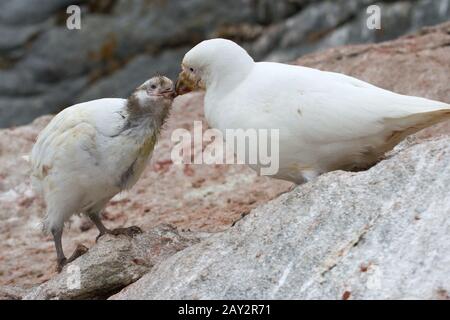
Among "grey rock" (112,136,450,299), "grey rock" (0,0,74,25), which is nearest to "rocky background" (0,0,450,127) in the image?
"grey rock" (0,0,74,25)

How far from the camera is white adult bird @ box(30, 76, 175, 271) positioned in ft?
21.3

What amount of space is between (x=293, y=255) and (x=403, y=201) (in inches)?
27.0

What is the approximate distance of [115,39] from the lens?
15727mm

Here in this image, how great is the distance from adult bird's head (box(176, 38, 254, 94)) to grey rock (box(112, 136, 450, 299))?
3.48 feet

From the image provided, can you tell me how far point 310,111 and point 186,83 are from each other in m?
1.12

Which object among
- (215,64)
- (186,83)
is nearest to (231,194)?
(186,83)

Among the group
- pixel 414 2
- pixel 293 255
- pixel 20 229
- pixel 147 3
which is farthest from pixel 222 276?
pixel 147 3

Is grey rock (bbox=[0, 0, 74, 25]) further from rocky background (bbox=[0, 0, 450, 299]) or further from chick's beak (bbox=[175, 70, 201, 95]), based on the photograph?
chick's beak (bbox=[175, 70, 201, 95])

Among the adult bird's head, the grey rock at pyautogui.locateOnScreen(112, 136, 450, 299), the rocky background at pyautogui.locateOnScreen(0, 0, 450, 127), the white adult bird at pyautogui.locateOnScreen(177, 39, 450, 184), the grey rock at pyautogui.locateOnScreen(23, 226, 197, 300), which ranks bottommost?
the rocky background at pyautogui.locateOnScreen(0, 0, 450, 127)

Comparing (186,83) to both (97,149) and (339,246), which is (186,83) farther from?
(339,246)

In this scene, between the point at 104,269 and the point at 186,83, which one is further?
the point at 186,83

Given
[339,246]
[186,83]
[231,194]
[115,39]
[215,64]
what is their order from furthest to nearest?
[115,39]
[231,194]
[186,83]
[215,64]
[339,246]
